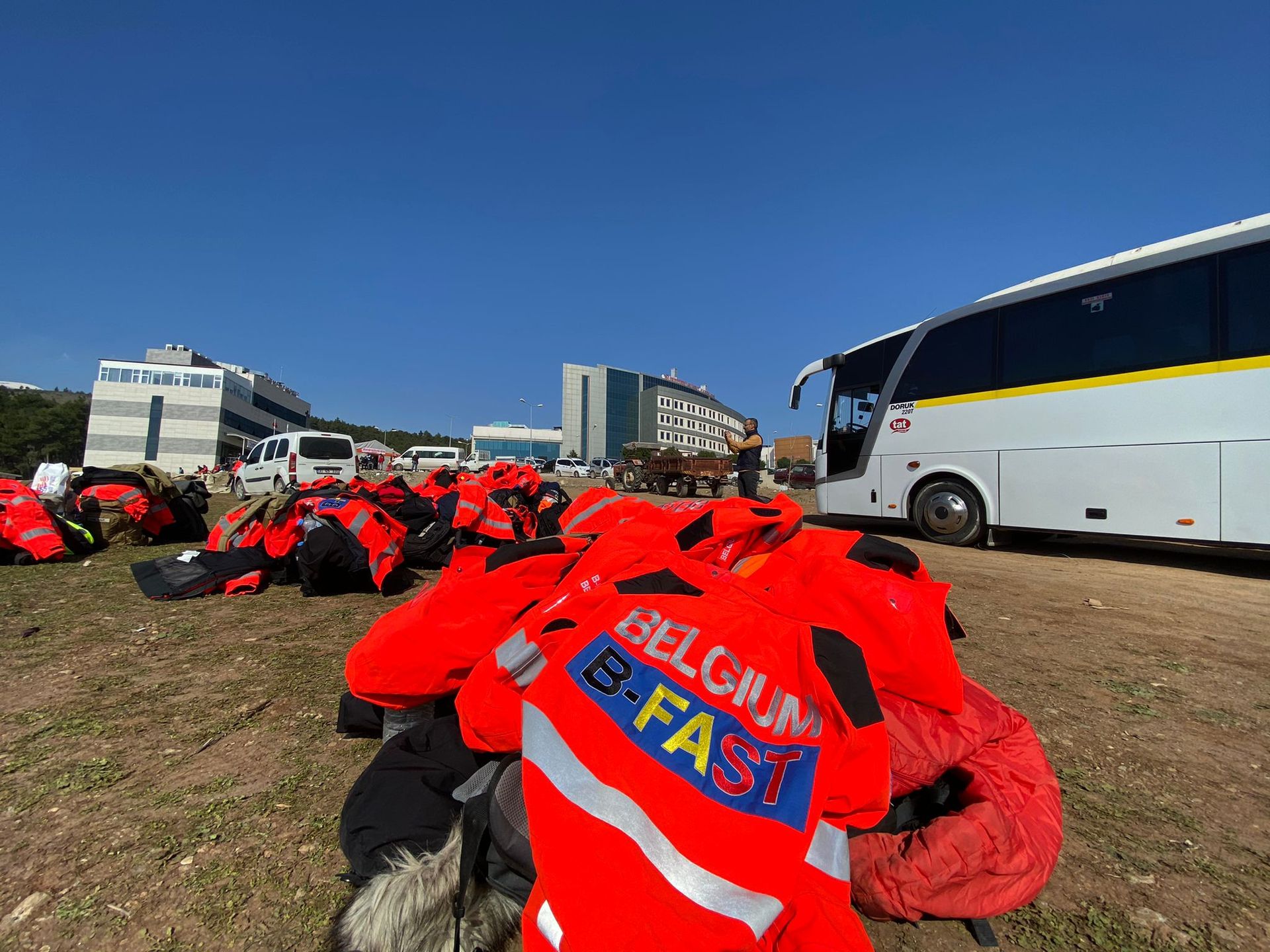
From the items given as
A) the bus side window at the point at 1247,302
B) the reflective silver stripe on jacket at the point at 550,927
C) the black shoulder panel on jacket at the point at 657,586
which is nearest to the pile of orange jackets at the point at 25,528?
the black shoulder panel on jacket at the point at 657,586

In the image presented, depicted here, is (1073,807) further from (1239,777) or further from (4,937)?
(4,937)

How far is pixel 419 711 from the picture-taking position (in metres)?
1.84

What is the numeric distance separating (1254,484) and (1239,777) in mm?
5732

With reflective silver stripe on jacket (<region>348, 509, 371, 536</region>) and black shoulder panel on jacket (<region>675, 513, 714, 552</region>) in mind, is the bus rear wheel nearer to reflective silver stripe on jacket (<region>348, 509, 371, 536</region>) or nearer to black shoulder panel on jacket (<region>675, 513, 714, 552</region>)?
black shoulder panel on jacket (<region>675, 513, 714, 552</region>)

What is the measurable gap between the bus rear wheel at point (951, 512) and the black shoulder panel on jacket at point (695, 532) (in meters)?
6.92

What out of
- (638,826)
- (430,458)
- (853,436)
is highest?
(430,458)

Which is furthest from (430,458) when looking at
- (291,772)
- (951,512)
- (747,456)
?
(291,772)

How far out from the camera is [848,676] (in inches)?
52.9

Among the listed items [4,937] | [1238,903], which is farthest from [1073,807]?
[4,937]

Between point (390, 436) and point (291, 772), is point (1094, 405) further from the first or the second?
point (390, 436)

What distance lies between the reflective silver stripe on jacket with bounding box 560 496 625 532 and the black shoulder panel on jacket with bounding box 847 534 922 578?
139 cm

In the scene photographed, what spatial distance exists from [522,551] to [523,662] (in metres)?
0.65

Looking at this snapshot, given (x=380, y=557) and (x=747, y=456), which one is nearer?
(x=380, y=557)

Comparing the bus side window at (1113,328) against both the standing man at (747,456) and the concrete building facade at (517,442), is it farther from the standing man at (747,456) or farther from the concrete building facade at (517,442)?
the concrete building facade at (517,442)
